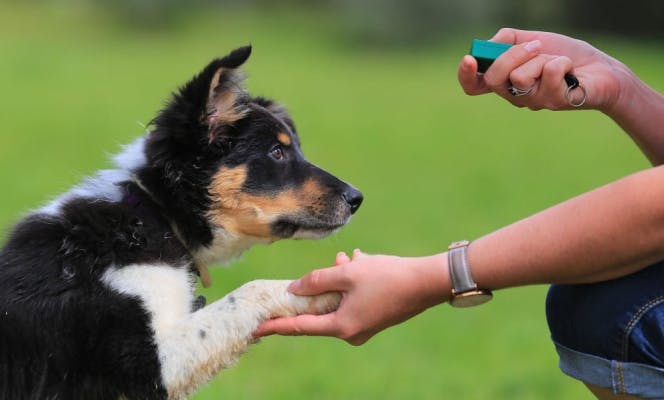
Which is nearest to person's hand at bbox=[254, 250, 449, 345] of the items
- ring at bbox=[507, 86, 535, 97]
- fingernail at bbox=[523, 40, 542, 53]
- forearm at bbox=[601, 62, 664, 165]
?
ring at bbox=[507, 86, 535, 97]

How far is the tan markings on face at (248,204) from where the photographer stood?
13.9 feet

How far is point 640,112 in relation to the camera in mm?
3850

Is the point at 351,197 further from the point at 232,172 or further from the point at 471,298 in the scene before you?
the point at 471,298

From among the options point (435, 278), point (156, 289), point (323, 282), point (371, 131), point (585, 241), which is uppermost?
point (585, 241)

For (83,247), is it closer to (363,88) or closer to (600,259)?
(600,259)

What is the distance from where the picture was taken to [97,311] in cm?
362

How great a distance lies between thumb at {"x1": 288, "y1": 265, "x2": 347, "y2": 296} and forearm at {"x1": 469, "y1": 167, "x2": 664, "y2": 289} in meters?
0.48

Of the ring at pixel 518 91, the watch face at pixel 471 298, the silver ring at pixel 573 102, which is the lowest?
the watch face at pixel 471 298

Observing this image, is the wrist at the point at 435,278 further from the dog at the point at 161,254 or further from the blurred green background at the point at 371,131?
the blurred green background at the point at 371,131

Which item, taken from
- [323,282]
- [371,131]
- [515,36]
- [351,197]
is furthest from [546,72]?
[371,131]

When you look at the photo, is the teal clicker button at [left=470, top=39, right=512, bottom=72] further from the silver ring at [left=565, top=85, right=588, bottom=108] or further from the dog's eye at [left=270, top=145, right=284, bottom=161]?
the dog's eye at [left=270, top=145, right=284, bottom=161]

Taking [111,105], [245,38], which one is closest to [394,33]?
[245,38]

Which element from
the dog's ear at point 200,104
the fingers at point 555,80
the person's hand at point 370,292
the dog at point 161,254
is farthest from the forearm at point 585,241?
the dog's ear at point 200,104

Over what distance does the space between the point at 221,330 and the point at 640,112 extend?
1696 millimetres
